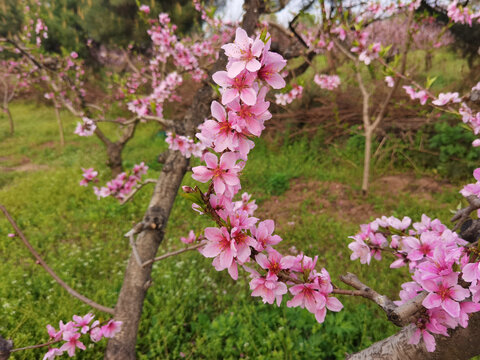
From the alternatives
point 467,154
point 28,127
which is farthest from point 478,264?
point 28,127

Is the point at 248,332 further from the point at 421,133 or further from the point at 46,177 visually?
the point at 46,177

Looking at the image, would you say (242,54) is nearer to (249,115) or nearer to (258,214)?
(249,115)

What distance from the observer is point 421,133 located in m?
5.67

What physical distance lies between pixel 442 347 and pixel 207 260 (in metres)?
3.13

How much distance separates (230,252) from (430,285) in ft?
1.90

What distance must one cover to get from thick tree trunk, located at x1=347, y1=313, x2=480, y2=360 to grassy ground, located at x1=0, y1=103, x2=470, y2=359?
0.74 m

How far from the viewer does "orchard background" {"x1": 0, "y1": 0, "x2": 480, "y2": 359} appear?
98.4 inches

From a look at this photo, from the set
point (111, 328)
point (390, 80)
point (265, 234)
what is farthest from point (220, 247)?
point (390, 80)

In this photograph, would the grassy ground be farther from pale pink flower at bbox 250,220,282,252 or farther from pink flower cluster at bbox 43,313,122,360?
pink flower cluster at bbox 43,313,122,360

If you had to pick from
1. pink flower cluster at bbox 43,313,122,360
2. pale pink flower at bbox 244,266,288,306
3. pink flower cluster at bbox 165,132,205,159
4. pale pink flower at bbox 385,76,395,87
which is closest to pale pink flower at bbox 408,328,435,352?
pale pink flower at bbox 244,266,288,306

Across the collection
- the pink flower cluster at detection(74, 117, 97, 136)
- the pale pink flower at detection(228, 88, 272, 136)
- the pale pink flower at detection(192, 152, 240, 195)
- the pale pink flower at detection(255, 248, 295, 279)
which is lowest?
the pink flower cluster at detection(74, 117, 97, 136)

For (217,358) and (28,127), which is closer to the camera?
(217,358)

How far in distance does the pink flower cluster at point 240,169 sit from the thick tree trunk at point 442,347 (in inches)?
7.6

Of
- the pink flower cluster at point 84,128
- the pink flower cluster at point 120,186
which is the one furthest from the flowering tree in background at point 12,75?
the pink flower cluster at point 120,186
